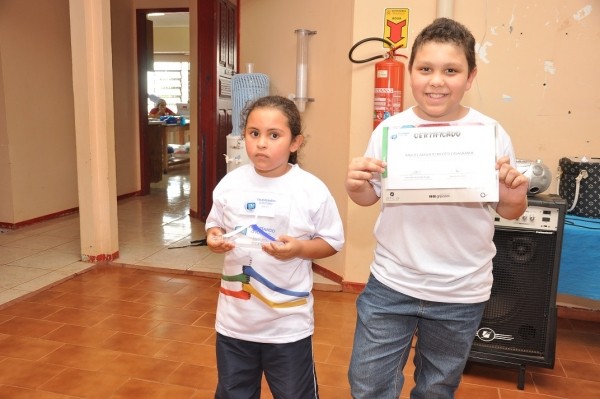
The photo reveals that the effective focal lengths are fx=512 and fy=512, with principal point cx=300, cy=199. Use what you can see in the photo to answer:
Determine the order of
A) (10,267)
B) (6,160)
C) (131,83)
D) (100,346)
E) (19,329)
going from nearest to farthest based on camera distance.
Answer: (100,346), (19,329), (10,267), (6,160), (131,83)

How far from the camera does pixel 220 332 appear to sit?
4.90 ft

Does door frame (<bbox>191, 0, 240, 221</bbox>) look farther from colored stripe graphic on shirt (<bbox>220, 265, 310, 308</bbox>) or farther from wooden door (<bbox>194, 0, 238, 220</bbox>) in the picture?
colored stripe graphic on shirt (<bbox>220, 265, 310, 308</bbox>)

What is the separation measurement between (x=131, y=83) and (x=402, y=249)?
5.87 m

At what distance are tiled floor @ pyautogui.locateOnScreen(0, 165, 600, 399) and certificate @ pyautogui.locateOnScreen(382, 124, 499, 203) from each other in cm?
124

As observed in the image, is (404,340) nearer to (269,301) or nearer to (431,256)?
(431,256)

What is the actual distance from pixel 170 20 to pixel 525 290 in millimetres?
10532

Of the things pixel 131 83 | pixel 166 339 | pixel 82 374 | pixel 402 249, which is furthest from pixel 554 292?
pixel 131 83

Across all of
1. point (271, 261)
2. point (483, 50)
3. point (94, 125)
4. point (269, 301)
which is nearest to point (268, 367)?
point (269, 301)

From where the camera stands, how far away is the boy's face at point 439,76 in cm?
128

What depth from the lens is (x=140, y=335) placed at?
2713 mm

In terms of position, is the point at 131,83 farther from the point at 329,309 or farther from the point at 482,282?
the point at 482,282

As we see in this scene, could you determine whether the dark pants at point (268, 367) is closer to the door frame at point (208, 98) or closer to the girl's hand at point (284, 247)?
the girl's hand at point (284, 247)

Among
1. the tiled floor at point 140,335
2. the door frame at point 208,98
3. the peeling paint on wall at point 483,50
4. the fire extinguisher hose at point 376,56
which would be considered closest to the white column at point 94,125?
the tiled floor at point 140,335

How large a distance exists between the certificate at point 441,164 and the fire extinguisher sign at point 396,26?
6.40 ft
